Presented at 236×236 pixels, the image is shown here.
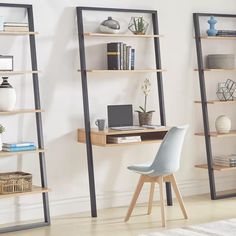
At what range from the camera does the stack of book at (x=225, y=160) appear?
650 centimetres

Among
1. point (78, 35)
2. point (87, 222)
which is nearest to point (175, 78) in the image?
point (78, 35)

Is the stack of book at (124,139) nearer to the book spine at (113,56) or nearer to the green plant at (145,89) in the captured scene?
the green plant at (145,89)

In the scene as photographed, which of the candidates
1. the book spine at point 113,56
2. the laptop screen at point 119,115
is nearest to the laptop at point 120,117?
the laptop screen at point 119,115

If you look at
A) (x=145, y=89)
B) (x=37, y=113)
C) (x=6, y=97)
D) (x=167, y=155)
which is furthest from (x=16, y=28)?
(x=167, y=155)

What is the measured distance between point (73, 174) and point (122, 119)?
0.70 meters

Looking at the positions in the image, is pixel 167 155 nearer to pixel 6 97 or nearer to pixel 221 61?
pixel 6 97

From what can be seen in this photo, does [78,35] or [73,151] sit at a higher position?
[78,35]

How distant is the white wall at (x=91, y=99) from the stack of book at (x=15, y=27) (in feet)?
0.86

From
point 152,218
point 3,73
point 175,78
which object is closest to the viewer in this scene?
point 3,73

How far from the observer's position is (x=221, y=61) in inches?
259

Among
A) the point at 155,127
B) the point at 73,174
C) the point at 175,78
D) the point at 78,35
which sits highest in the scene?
the point at 78,35

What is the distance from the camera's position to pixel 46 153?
5805 millimetres

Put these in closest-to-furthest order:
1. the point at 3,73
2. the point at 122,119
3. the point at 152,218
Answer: the point at 3,73, the point at 152,218, the point at 122,119

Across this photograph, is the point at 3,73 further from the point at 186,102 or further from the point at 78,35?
the point at 186,102
